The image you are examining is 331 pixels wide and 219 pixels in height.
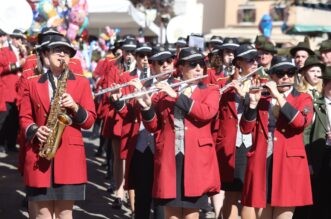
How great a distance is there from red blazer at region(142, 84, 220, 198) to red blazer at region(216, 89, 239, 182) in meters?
1.14

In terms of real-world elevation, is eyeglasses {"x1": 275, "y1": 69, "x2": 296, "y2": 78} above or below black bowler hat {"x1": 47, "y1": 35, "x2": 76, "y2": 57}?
below

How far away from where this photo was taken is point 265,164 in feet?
18.5

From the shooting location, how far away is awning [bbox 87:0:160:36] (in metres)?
21.9

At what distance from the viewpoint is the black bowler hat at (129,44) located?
28.6 ft

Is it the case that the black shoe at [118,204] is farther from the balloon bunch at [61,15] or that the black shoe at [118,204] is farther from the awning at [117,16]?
the awning at [117,16]

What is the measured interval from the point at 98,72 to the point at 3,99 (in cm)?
169

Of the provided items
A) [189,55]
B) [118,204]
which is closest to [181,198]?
[189,55]

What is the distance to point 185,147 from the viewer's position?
17.4 ft

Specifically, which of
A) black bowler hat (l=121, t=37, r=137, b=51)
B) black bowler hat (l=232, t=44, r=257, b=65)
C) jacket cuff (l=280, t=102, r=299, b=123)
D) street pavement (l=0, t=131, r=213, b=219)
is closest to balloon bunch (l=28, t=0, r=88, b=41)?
black bowler hat (l=121, t=37, r=137, b=51)

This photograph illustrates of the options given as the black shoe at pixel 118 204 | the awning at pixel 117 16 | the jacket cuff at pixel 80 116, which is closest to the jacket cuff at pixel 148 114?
the jacket cuff at pixel 80 116

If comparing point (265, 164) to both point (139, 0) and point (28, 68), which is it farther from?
point (139, 0)

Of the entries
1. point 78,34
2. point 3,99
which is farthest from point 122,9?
point 3,99

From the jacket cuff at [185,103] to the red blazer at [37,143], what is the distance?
2.54ft

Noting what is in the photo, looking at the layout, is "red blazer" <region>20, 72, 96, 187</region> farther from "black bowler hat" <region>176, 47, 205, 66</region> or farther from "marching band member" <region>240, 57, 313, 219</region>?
"marching band member" <region>240, 57, 313, 219</region>
